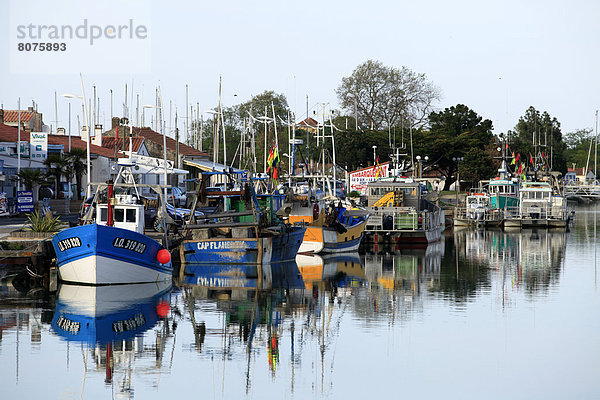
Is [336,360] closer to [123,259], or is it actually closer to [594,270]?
[123,259]

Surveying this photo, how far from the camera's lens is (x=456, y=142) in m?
87.2

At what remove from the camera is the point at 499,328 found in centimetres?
2156

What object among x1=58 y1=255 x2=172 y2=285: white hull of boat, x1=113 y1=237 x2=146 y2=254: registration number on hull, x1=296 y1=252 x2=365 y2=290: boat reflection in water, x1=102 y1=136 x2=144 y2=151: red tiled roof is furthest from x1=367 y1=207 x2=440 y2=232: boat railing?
x1=102 y1=136 x2=144 y2=151: red tiled roof

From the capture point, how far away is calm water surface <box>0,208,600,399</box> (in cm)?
1558

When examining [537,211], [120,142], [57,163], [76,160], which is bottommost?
[537,211]

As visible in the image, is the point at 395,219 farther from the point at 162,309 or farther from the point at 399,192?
the point at 162,309

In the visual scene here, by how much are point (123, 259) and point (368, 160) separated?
6322 centimetres

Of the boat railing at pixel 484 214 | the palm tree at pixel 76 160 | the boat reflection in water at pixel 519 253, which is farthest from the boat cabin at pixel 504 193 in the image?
the palm tree at pixel 76 160

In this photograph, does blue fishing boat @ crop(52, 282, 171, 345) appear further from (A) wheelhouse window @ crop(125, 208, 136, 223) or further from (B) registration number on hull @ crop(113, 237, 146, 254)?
(A) wheelhouse window @ crop(125, 208, 136, 223)

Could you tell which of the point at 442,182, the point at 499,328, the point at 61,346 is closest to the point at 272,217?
the point at 499,328

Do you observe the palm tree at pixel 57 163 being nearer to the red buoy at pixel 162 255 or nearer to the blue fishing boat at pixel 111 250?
the blue fishing boat at pixel 111 250

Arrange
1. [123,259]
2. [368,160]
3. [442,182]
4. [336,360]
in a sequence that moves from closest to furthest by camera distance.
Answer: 1. [336,360]
2. [123,259]
3. [368,160]
4. [442,182]

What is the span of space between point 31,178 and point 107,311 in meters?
26.7

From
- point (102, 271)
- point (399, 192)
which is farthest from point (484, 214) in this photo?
point (102, 271)
